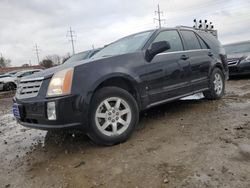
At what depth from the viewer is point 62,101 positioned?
3490 mm

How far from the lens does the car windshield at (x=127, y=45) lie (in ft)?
15.4

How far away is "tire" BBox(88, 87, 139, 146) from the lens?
371cm

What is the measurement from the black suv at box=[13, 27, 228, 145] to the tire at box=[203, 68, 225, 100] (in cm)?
84

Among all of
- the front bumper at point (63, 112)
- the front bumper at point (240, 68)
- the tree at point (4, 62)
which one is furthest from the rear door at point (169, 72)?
the tree at point (4, 62)

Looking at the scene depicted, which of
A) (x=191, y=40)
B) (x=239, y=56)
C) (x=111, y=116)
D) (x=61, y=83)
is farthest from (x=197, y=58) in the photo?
(x=239, y=56)

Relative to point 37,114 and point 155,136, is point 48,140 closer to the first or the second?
point 37,114

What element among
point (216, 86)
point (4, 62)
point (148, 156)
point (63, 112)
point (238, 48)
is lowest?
point (148, 156)

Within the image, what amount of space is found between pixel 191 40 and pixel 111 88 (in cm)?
264

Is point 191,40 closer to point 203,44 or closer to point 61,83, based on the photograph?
point 203,44

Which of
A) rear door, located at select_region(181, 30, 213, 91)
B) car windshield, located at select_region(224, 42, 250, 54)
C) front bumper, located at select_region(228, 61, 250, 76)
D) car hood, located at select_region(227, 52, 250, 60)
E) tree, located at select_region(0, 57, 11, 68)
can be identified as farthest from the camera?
tree, located at select_region(0, 57, 11, 68)

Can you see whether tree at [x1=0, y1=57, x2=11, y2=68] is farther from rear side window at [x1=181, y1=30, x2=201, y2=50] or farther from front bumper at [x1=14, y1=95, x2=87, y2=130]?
front bumper at [x1=14, y1=95, x2=87, y2=130]

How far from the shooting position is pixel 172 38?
17.4 feet

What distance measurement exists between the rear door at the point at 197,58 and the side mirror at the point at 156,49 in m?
1.04

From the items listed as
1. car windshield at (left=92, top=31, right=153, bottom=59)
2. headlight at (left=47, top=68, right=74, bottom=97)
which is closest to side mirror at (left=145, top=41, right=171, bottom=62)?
car windshield at (left=92, top=31, right=153, bottom=59)
